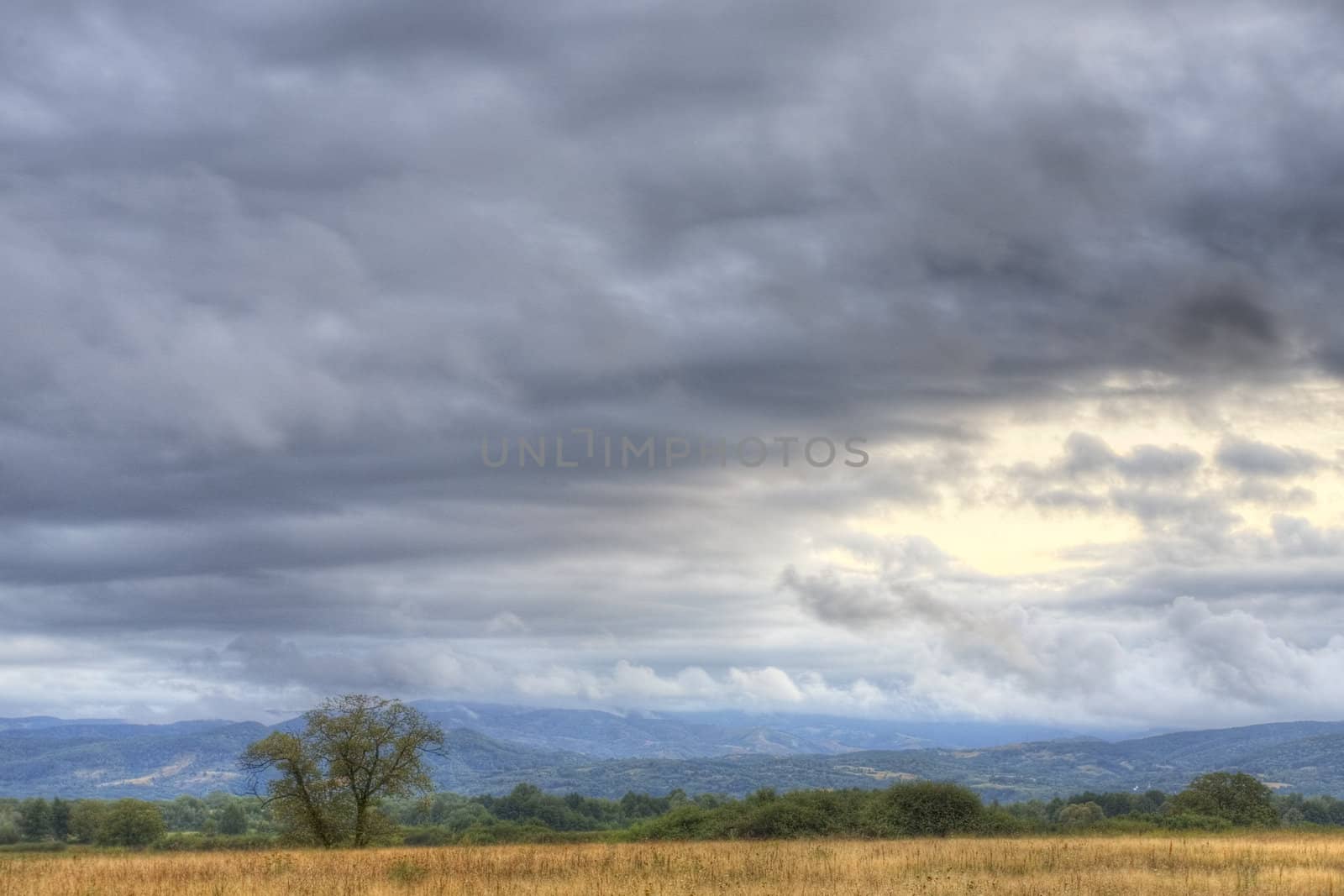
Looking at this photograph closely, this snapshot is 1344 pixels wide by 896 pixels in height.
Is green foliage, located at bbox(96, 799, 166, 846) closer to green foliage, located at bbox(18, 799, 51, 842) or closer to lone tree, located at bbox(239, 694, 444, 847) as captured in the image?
green foliage, located at bbox(18, 799, 51, 842)

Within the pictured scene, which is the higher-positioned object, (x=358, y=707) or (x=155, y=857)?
(x=358, y=707)

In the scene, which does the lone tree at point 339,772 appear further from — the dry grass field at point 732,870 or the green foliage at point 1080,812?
the green foliage at point 1080,812

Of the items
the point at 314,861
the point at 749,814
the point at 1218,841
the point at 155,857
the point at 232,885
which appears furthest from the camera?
the point at 749,814

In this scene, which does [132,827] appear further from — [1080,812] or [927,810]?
[1080,812]

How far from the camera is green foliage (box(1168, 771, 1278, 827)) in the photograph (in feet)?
288

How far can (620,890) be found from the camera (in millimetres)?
32469

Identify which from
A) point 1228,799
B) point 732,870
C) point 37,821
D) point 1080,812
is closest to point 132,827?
point 37,821

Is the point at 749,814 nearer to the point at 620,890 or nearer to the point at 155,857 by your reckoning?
the point at 155,857

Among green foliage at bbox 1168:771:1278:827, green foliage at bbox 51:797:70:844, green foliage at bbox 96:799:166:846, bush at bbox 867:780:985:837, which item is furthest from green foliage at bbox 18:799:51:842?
green foliage at bbox 1168:771:1278:827

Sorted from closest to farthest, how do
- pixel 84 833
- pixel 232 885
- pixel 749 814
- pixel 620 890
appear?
pixel 620 890, pixel 232 885, pixel 749 814, pixel 84 833

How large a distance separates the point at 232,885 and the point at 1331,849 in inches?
1530

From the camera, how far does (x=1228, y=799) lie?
305ft

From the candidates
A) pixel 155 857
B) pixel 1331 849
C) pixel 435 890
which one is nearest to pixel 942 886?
pixel 435 890

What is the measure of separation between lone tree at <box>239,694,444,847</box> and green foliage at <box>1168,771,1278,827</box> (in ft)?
173
